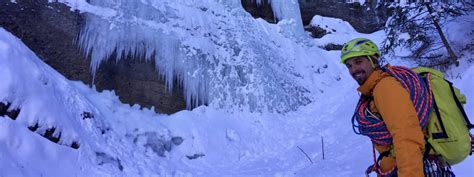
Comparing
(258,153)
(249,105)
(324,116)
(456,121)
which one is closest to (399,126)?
(456,121)

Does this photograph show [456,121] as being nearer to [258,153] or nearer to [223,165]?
[223,165]

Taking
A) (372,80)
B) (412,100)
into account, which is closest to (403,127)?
(412,100)

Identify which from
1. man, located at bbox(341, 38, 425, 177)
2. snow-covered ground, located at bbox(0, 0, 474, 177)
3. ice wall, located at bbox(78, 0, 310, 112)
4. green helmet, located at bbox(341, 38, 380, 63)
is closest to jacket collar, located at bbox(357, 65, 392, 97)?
man, located at bbox(341, 38, 425, 177)

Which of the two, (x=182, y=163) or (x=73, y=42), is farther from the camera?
(x=73, y=42)

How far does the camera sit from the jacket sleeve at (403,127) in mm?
2066

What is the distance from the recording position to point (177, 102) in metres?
9.55

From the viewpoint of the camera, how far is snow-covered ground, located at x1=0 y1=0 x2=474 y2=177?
5602mm

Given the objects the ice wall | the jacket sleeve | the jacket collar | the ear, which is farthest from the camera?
the ice wall

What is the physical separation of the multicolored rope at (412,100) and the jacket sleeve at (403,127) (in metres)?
0.06

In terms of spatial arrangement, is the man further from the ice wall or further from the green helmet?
the ice wall

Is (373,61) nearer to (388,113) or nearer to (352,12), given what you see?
(388,113)

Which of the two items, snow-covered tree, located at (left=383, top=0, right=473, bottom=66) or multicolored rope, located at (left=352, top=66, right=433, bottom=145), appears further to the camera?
snow-covered tree, located at (left=383, top=0, right=473, bottom=66)

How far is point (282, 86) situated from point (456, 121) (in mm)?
9866

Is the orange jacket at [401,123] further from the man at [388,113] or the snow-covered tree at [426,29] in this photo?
the snow-covered tree at [426,29]
